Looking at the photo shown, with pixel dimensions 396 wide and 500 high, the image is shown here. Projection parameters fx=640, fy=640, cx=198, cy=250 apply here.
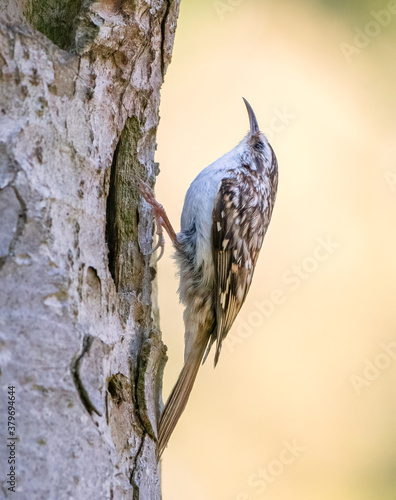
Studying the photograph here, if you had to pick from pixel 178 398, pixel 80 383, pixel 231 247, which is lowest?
pixel 178 398

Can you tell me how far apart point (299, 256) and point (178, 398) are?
4.76 ft

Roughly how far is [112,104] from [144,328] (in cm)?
58

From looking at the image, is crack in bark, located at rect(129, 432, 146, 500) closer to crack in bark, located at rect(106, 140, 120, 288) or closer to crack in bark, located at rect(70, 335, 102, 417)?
crack in bark, located at rect(70, 335, 102, 417)

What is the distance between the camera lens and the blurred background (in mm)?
3166

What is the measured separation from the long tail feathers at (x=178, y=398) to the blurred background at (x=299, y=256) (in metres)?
0.74

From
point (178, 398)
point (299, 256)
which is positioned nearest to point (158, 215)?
point (178, 398)

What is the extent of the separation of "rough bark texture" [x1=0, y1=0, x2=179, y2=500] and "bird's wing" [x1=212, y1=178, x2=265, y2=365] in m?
0.59

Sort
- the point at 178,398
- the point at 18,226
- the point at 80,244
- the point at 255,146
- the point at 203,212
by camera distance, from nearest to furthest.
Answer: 1. the point at 18,226
2. the point at 80,244
3. the point at 178,398
4. the point at 203,212
5. the point at 255,146

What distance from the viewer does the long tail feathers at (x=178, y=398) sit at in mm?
1801

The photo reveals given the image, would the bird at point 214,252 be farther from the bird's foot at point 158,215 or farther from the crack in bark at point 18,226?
the crack in bark at point 18,226

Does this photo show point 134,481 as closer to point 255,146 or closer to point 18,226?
point 18,226

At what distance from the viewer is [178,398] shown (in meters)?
2.01

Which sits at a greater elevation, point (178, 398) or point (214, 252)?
point (214, 252)

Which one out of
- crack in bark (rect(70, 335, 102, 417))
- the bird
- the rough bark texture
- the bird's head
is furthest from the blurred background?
crack in bark (rect(70, 335, 102, 417))
